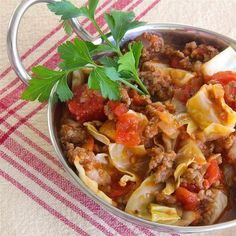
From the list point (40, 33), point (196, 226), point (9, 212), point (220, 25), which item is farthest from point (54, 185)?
point (220, 25)

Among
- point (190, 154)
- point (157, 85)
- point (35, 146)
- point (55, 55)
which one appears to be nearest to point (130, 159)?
point (190, 154)

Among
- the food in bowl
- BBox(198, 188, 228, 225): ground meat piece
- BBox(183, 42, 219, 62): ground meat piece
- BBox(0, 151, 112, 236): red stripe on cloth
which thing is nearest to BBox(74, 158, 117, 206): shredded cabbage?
the food in bowl

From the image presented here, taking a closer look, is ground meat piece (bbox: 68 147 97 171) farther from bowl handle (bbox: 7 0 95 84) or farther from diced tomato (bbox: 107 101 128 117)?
bowl handle (bbox: 7 0 95 84)

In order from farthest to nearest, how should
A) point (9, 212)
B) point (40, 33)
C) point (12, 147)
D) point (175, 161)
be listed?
point (40, 33) → point (12, 147) → point (9, 212) → point (175, 161)

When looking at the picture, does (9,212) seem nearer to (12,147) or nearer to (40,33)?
(12,147)

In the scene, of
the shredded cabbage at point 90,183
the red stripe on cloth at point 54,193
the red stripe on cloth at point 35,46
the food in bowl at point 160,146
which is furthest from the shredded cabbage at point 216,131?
the red stripe on cloth at point 35,46
